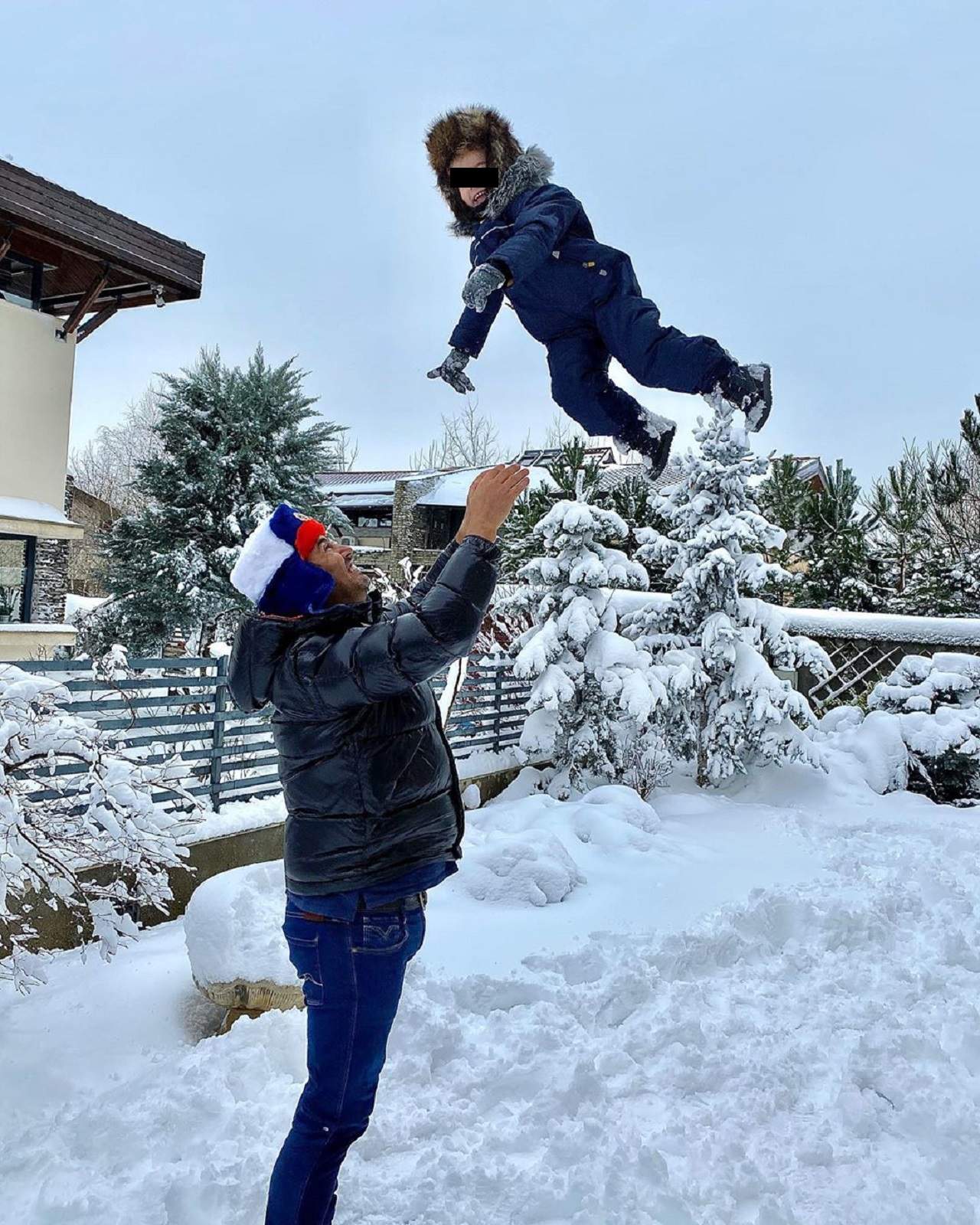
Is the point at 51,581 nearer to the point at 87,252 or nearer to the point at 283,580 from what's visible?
the point at 87,252

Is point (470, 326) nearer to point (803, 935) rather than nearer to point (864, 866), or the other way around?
point (803, 935)

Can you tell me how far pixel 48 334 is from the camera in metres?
11.2

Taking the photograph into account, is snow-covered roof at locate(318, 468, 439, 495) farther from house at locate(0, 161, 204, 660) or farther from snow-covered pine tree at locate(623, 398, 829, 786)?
snow-covered pine tree at locate(623, 398, 829, 786)

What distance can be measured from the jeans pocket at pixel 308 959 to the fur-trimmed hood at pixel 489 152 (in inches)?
64.8

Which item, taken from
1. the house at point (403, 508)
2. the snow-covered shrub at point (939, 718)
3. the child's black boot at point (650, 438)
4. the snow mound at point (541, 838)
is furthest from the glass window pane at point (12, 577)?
the child's black boot at point (650, 438)

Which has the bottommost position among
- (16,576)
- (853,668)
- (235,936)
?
(235,936)

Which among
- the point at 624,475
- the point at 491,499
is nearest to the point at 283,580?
the point at 491,499

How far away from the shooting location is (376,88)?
6.22 feet

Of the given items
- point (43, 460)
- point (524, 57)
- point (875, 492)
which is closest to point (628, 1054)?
point (524, 57)

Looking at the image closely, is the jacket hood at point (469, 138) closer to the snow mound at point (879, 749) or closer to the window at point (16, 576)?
the snow mound at point (879, 749)

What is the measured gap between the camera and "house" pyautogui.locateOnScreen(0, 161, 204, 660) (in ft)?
33.9

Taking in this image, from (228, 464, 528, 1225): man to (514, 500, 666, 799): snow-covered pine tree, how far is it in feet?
18.4

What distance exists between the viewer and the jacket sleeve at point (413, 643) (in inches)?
64.6

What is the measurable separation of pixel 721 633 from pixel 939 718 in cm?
237
